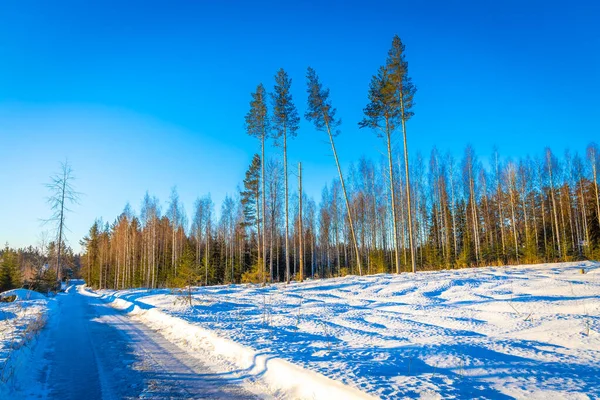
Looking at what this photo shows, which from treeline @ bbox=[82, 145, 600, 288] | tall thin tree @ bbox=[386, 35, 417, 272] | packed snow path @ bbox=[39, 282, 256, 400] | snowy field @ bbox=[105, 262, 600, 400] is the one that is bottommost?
packed snow path @ bbox=[39, 282, 256, 400]

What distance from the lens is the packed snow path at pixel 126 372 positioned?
3.85 metres

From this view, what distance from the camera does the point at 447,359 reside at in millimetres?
4047

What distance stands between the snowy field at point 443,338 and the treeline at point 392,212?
27.0ft

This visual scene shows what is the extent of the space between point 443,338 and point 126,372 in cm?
476

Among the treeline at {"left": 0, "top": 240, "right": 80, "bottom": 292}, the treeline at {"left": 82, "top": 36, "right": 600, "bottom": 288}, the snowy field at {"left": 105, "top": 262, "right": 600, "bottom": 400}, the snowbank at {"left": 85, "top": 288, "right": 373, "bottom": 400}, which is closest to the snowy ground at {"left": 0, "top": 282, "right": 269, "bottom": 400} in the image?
the snowbank at {"left": 85, "top": 288, "right": 373, "bottom": 400}

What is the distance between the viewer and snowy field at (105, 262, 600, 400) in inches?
128

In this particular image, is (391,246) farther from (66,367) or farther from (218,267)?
(66,367)

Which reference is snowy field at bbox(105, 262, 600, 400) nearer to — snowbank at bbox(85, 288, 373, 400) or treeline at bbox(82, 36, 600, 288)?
snowbank at bbox(85, 288, 373, 400)

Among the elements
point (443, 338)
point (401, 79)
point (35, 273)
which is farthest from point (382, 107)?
point (35, 273)

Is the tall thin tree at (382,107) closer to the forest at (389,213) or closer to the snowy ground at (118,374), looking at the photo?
the forest at (389,213)

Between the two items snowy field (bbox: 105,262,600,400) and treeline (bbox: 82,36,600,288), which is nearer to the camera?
snowy field (bbox: 105,262,600,400)

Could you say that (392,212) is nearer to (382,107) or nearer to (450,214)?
(382,107)

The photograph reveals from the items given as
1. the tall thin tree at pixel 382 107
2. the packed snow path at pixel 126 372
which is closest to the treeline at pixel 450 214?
the tall thin tree at pixel 382 107

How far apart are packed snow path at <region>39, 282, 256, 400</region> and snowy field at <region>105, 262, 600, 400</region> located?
65 cm
